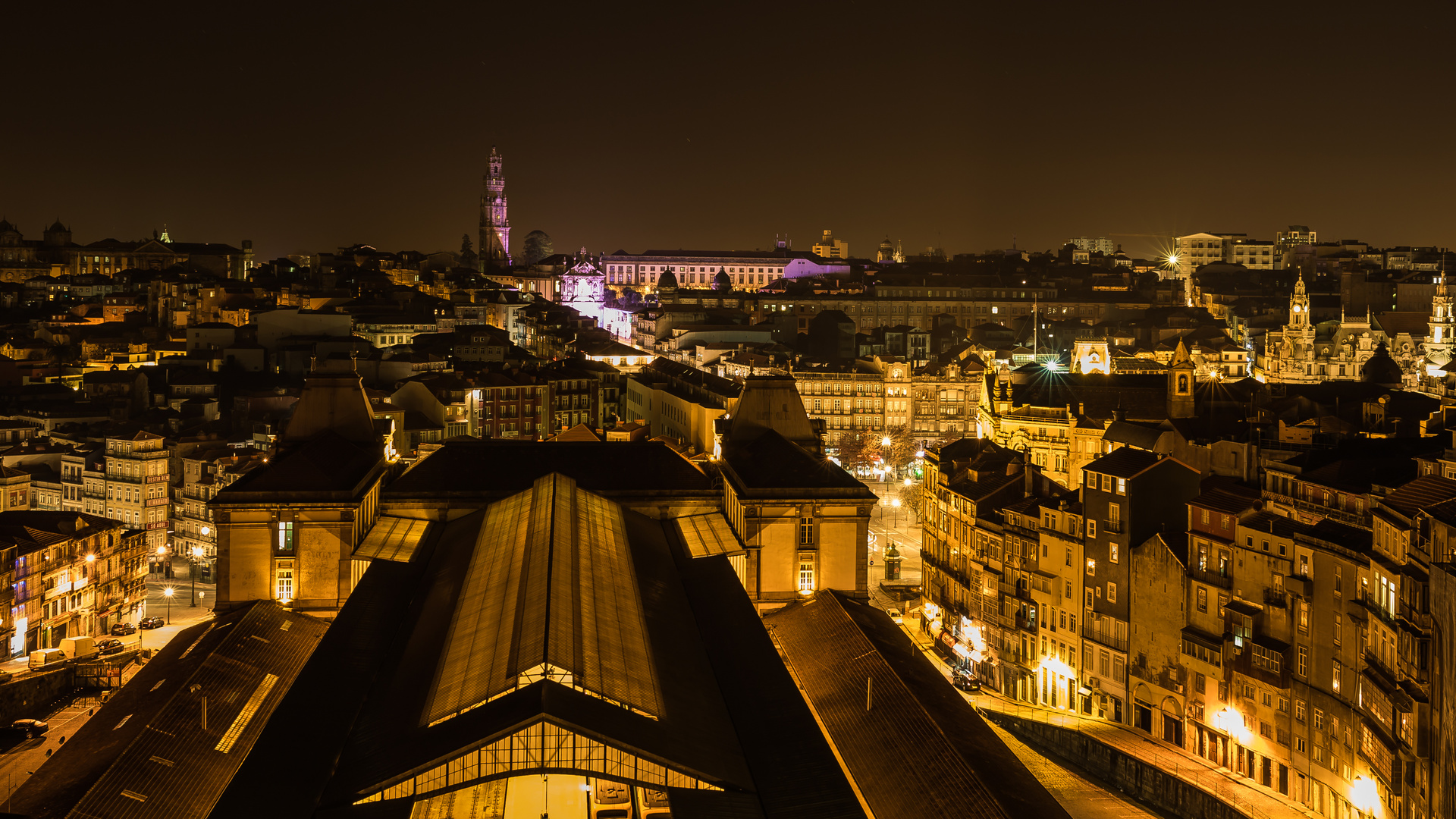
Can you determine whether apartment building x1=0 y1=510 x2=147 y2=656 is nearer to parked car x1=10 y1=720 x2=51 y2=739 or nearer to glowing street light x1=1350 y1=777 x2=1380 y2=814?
parked car x1=10 y1=720 x2=51 y2=739

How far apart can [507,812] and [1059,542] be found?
26.6m

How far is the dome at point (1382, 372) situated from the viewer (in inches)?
3164

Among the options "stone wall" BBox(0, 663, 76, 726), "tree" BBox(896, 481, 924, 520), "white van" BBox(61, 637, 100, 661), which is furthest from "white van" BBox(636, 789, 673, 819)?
"tree" BBox(896, 481, 924, 520)

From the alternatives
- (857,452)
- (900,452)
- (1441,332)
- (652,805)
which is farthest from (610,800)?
(1441,332)

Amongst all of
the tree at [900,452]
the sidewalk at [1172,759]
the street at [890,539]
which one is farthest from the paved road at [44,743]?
the tree at [900,452]

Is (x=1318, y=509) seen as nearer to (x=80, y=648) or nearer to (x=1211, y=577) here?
(x=1211, y=577)

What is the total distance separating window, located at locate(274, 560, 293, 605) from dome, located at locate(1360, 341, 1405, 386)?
6131cm

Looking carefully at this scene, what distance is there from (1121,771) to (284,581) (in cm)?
2557

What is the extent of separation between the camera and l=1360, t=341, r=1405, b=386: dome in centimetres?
8038

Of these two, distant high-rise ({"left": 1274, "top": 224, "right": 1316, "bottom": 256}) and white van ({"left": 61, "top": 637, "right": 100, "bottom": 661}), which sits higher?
distant high-rise ({"left": 1274, "top": 224, "right": 1316, "bottom": 256})

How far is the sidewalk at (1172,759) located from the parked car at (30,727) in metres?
29.6

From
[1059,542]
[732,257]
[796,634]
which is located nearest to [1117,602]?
[1059,542]

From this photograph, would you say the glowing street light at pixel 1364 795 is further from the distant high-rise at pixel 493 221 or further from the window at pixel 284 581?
the distant high-rise at pixel 493 221

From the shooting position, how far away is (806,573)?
45.1 meters
